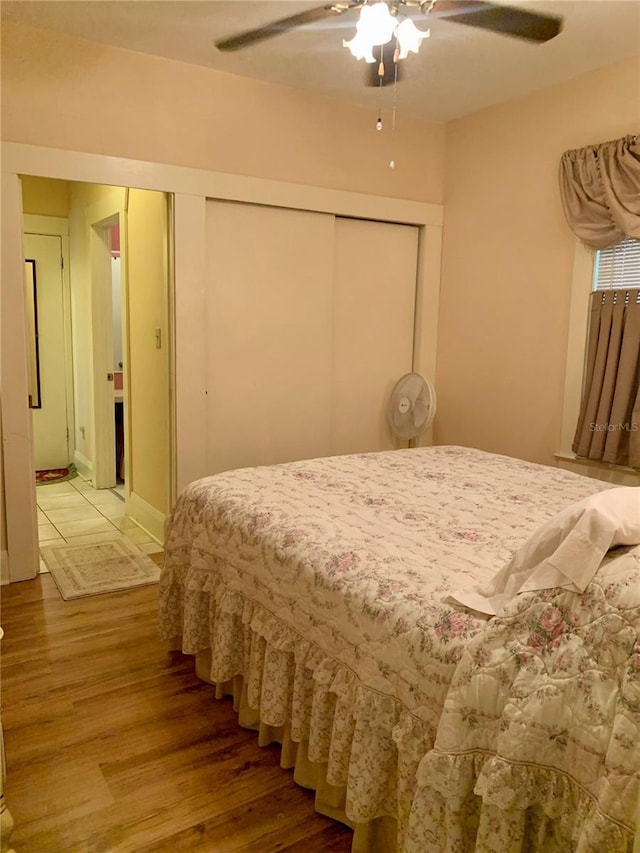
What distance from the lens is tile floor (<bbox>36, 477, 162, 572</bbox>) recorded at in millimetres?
3965

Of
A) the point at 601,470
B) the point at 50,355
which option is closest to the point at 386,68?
the point at 601,470

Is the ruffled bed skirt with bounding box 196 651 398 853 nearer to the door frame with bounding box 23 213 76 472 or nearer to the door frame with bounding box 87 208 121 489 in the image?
the door frame with bounding box 87 208 121 489

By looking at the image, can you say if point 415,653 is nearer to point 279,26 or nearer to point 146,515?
point 279,26

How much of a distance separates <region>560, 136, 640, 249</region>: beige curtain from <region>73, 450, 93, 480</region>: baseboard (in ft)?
13.4

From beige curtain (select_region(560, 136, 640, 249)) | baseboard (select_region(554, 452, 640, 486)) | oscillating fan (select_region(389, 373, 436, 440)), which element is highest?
beige curtain (select_region(560, 136, 640, 249))

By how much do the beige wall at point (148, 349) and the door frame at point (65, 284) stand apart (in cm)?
158

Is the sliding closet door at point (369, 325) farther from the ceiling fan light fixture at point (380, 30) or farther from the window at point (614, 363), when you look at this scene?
the ceiling fan light fixture at point (380, 30)

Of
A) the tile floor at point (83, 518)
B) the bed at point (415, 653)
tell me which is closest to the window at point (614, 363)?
the bed at point (415, 653)

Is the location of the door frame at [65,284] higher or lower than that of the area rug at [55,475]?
higher

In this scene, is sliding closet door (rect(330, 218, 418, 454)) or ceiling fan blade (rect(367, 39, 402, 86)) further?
sliding closet door (rect(330, 218, 418, 454))

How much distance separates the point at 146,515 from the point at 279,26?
2.92 m

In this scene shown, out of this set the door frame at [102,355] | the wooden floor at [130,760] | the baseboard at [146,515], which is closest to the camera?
the wooden floor at [130,760]

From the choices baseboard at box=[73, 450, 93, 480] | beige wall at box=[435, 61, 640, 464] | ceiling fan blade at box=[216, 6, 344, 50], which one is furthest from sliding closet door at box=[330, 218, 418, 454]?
baseboard at box=[73, 450, 93, 480]

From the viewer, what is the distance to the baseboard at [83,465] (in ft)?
17.7
